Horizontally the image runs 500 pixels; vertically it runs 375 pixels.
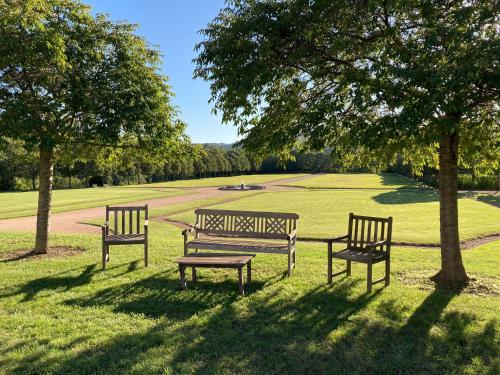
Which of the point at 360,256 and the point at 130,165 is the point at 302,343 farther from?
the point at 130,165

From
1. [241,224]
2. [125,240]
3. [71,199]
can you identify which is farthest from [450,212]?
[71,199]

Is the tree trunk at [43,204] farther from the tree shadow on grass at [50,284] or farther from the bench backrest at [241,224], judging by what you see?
the bench backrest at [241,224]

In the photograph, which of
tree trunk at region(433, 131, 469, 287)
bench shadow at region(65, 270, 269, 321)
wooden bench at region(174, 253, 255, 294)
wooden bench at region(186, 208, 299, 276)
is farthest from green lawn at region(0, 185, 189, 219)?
tree trunk at region(433, 131, 469, 287)

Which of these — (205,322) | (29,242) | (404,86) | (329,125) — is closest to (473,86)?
(404,86)

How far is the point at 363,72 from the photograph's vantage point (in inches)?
228

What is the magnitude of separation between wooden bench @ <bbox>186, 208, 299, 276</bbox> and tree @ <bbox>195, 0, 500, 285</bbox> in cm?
200

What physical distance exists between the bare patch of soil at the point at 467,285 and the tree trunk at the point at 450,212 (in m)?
0.21

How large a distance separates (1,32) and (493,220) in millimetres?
19334

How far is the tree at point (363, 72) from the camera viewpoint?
17.3 feet

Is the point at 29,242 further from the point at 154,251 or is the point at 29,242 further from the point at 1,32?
the point at 1,32

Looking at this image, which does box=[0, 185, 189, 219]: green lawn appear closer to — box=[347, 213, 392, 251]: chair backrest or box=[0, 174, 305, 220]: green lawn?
box=[0, 174, 305, 220]: green lawn

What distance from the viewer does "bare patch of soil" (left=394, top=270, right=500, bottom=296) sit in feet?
23.5

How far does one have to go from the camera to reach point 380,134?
225 inches

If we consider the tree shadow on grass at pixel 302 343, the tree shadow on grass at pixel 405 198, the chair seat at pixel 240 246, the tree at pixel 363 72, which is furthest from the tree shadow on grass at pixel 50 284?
the tree shadow on grass at pixel 405 198
